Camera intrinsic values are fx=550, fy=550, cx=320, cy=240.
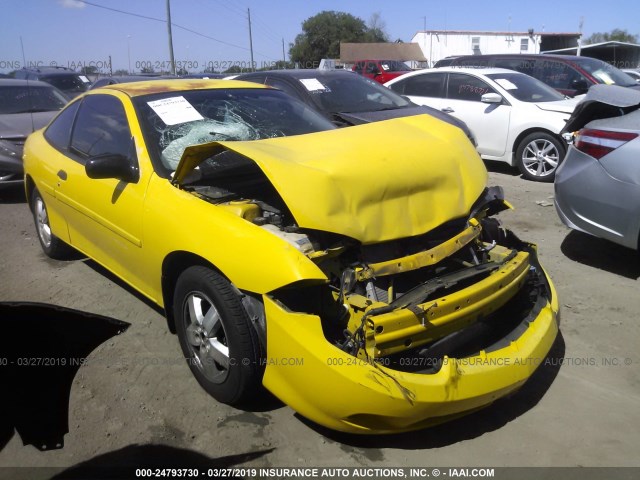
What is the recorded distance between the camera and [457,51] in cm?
4169

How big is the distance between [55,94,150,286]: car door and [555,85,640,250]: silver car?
10.7 feet

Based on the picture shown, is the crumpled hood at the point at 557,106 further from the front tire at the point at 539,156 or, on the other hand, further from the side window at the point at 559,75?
the side window at the point at 559,75

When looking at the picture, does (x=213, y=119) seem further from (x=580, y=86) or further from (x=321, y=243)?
(x=580, y=86)

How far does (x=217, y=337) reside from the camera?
283cm

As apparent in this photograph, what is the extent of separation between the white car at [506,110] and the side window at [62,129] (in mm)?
5689

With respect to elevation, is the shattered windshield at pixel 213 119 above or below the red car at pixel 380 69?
below

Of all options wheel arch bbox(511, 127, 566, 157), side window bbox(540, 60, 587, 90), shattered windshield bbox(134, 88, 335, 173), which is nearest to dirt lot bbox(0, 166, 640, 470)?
shattered windshield bbox(134, 88, 335, 173)

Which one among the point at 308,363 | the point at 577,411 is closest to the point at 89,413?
the point at 308,363

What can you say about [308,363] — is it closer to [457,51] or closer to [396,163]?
[396,163]

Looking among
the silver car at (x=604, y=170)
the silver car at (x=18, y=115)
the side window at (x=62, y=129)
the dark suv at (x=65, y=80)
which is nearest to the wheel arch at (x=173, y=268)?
the side window at (x=62, y=129)

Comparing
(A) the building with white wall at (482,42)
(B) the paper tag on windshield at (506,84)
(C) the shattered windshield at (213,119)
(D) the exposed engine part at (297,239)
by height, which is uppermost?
(A) the building with white wall at (482,42)

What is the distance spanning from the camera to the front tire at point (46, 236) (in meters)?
4.86

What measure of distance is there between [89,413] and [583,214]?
377 centimetres

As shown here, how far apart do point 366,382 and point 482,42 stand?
4463 centimetres
